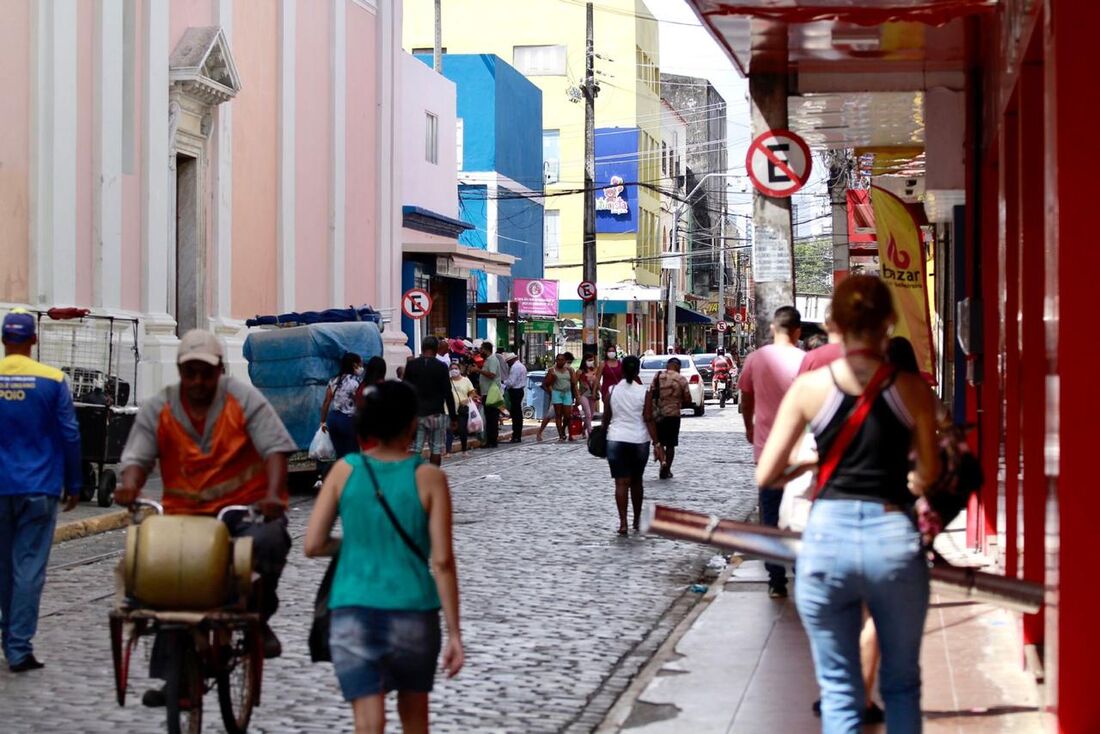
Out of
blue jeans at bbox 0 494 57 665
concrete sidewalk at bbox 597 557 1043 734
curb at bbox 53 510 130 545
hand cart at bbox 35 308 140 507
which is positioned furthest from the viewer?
hand cart at bbox 35 308 140 507

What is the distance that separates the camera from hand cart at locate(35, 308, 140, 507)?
55.6 ft

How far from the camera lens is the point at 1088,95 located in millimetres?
6426

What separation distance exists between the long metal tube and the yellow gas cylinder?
5.69 feet

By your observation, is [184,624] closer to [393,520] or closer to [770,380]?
[393,520]

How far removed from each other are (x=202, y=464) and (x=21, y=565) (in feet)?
7.56

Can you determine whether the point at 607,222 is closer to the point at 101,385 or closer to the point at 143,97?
the point at 143,97

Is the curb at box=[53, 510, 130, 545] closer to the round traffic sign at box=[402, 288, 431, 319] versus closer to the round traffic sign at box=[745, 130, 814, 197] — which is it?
the round traffic sign at box=[745, 130, 814, 197]

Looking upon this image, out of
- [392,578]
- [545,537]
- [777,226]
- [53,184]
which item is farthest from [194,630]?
[53,184]

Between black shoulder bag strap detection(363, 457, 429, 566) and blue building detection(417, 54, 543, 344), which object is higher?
blue building detection(417, 54, 543, 344)

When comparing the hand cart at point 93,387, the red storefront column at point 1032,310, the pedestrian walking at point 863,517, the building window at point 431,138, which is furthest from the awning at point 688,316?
the pedestrian walking at point 863,517

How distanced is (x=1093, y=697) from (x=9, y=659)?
17.5ft

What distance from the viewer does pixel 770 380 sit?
34.9ft

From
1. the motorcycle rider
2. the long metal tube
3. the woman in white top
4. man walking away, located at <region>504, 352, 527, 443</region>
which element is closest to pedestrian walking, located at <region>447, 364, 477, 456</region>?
man walking away, located at <region>504, 352, 527, 443</region>

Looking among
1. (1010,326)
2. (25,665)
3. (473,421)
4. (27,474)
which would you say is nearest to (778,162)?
(1010,326)
